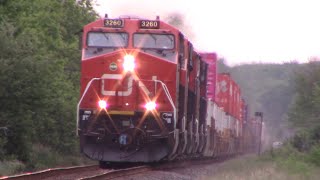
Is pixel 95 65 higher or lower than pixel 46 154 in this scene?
higher

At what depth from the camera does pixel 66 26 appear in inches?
1802

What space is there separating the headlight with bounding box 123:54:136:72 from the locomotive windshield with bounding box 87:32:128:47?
476mm

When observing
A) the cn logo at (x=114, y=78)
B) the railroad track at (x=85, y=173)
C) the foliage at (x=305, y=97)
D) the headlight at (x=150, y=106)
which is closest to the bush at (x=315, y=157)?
the railroad track at (x=85, y=173)

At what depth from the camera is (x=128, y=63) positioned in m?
22.0

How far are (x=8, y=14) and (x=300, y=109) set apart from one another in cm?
2229

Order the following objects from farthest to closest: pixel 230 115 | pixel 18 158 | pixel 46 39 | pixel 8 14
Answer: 1. pixel 230 115
2. pixel 46 39
3. pixel 8 14
4. pixel 18 158

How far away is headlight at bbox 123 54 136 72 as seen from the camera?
22.0 m

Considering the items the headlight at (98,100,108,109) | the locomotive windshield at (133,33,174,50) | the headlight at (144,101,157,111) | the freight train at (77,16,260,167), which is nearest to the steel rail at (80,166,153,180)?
the freight train at (77,16,260,167)

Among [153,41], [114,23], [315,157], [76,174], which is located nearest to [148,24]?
[153,41]

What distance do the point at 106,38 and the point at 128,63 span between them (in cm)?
109

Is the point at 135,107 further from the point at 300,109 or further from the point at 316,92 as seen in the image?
the point at 300,109

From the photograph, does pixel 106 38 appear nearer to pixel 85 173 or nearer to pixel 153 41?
pixel 153 41

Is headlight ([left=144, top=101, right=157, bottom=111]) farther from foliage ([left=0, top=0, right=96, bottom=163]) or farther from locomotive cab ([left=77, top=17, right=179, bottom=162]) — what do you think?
foliage ([left=0, top=0, right=96, bottom=163])

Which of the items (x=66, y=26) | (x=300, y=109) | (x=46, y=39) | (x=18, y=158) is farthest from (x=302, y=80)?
(x=18, y=158)
